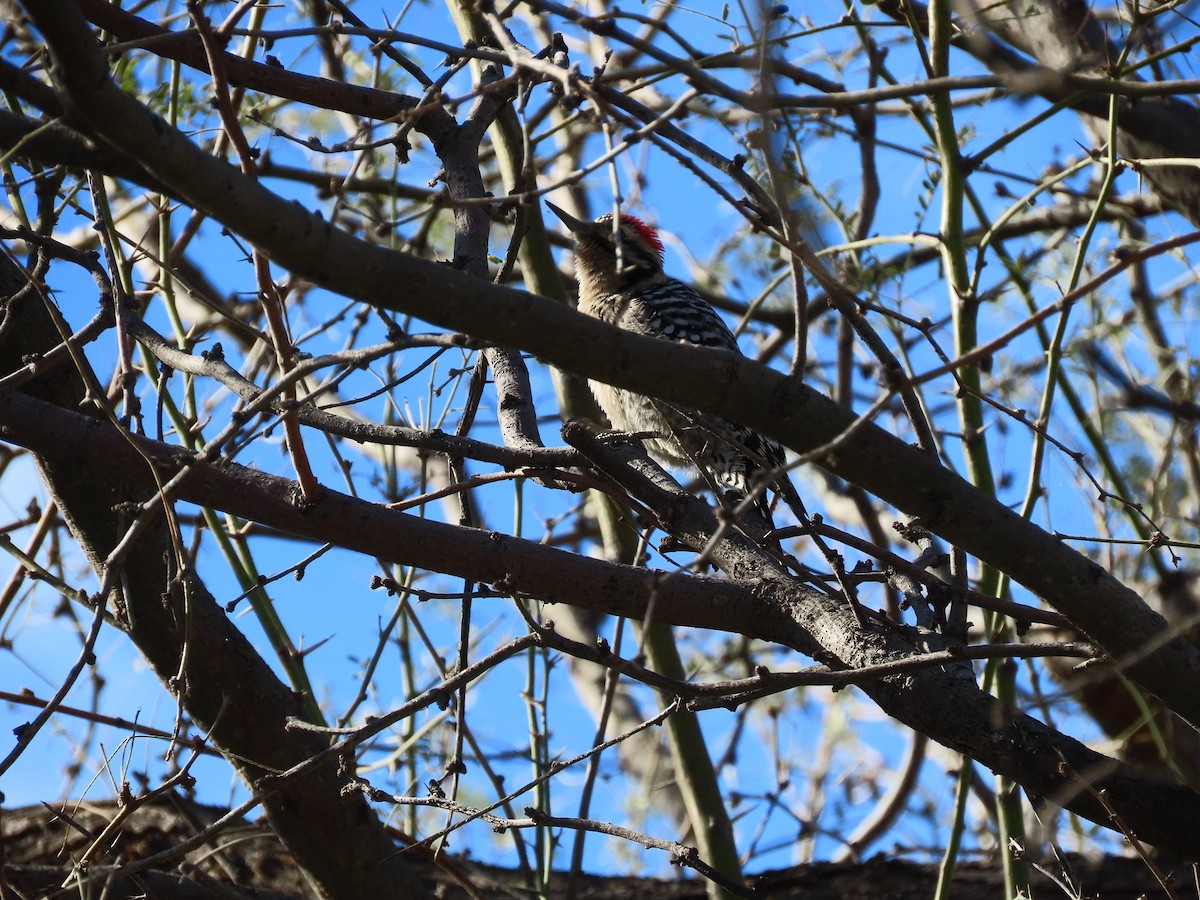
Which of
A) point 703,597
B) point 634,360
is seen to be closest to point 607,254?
point 703,597

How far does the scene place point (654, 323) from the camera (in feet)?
19.5

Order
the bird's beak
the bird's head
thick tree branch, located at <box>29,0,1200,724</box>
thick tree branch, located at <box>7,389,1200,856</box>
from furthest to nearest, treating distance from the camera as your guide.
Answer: the bird's head → the bird's beak → thick tree branch, located at <box>7,389,1200,856</box> → thick tree branch, located at <box>29,0,1200,724</box>

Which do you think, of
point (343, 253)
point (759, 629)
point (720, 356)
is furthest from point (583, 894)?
point (343, 253)

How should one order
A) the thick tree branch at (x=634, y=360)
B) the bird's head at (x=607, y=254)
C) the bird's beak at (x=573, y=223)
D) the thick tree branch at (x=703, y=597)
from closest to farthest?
the thick tree branch at (x=634, y=360) → the thick tree branch at (x=703, y=597) → the bird's beak at (x=573, y=223) → the bird's head at (x=607, y=254)

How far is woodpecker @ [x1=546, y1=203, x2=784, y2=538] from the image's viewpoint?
5500 mm

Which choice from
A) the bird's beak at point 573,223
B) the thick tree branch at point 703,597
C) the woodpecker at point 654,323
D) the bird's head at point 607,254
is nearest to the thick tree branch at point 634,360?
the thick tree branch at point 703,597

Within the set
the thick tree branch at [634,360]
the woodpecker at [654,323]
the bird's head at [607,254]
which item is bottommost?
the thick tree branch at [634,360]

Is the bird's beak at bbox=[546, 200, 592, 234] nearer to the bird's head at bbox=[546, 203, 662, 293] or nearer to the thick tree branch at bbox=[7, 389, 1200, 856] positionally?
the bird's head at bbox=[546, 203, 662, 293]

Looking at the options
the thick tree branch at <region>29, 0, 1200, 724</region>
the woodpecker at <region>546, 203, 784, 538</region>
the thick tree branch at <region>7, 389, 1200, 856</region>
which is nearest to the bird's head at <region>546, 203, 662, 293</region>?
the woodpecker at <region>546, 203, 784, 538</region>

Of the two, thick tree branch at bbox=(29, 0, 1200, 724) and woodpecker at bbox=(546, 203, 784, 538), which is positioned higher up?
woodpecker at bbox=(546, 203, 784, 538)

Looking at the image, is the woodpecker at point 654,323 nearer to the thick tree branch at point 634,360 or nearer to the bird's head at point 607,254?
the bird's head at point 607,254

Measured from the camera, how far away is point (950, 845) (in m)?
3.88

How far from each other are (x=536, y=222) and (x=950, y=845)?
280cm

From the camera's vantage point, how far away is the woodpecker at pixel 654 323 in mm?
5500
